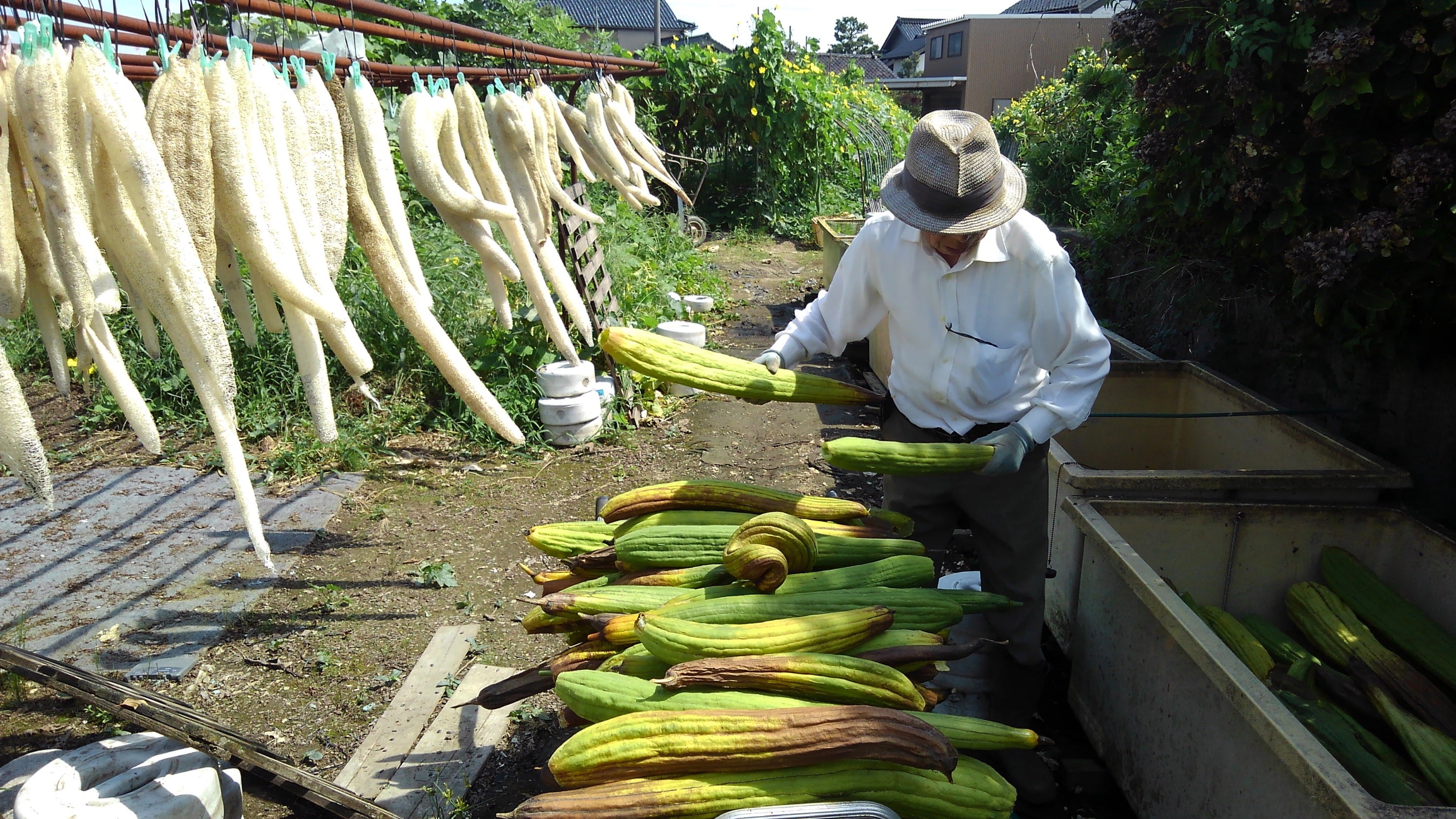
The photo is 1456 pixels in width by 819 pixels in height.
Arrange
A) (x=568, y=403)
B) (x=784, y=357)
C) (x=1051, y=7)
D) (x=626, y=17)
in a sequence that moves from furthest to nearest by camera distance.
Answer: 1. (x=626, y=17)
2. (x=1051, y=7)
3. (x=568, y=403)
4. (x=784, y=357)

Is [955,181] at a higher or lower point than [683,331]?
higher

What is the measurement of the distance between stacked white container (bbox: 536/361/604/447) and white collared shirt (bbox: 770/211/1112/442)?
11.0 feet

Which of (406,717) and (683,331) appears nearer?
(406,717)

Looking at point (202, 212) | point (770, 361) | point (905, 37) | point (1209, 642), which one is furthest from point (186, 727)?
point (905, 37)

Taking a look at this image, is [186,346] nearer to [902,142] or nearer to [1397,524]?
[1397,524]

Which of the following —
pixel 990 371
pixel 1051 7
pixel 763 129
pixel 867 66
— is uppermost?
pixel 867 66

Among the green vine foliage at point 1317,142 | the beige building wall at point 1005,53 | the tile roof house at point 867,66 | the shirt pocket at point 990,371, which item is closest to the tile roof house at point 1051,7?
the beige building wall at point 1005,53

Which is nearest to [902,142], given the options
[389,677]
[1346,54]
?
[1346,54]

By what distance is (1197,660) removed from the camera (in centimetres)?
220

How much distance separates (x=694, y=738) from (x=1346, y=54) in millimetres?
3337

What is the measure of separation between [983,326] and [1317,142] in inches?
77.8

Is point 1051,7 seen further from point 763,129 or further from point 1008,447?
point 1008,447

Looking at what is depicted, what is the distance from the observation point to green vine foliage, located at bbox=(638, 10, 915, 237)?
14.0m

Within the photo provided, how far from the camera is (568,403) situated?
5984 mm
